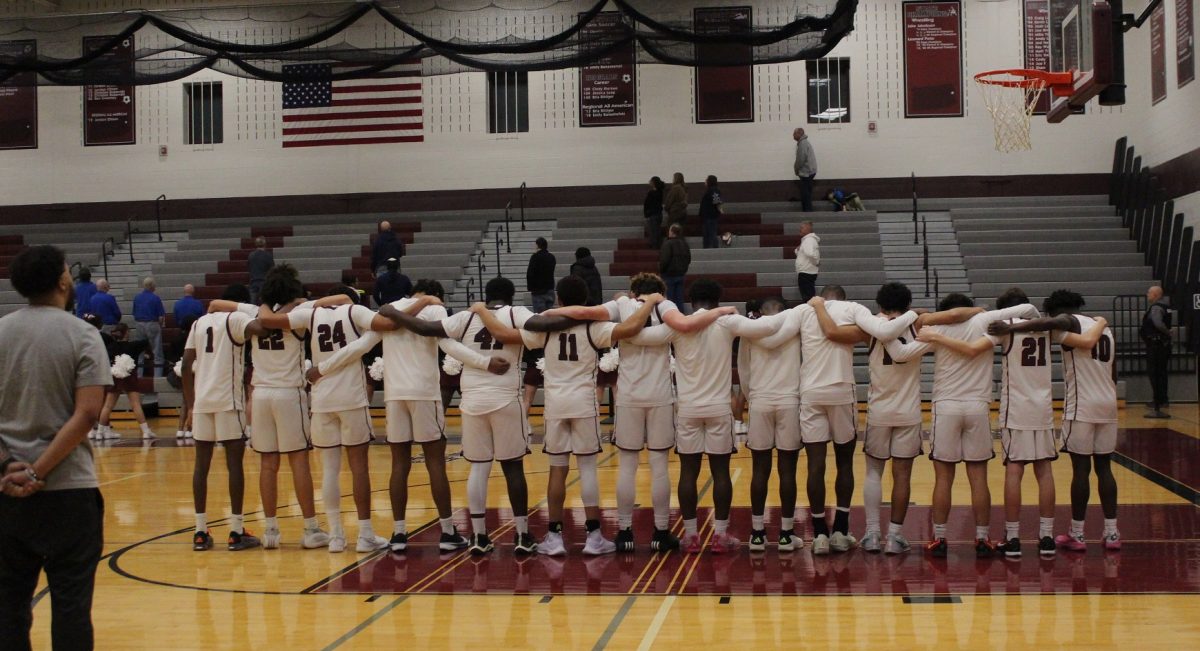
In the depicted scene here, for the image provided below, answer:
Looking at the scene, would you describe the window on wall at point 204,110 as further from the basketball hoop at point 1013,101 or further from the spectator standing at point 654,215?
the basketball hoop at point 1013,101

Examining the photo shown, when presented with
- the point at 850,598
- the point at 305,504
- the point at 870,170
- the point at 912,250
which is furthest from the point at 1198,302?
the point at 305,504

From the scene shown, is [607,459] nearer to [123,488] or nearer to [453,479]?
[453,479]

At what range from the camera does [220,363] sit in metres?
8.20

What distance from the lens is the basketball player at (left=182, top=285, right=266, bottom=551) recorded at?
8164 mm

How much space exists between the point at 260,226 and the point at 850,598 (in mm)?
18456

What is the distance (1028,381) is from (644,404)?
8.03ft

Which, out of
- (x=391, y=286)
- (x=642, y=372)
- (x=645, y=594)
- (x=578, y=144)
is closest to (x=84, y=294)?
(x=391, y=286)

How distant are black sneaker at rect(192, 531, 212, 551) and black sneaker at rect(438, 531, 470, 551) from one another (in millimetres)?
1731

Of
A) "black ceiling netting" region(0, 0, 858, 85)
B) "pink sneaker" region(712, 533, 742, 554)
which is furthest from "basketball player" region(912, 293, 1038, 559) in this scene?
"black ceiling netting" region(0, 0, 858, 85)

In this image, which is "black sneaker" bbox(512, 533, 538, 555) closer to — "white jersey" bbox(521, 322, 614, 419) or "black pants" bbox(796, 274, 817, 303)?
"white jersey" bbox(521, 322, 614, 419)

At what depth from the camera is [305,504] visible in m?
8.13

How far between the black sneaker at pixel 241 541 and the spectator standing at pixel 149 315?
9.80 meters

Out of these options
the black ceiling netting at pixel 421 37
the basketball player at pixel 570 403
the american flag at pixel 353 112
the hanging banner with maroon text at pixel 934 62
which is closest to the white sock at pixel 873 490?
the basketball player at pixel 570 403

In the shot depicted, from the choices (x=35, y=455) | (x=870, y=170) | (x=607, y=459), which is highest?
(x=870, y=170)
